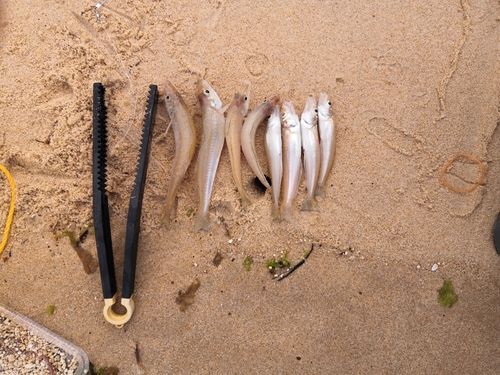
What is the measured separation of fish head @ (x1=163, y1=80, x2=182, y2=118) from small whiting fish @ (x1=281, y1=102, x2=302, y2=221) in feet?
3.21

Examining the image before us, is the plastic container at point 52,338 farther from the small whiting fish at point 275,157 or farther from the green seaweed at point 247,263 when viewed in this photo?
the small whiting fish at point 275,157

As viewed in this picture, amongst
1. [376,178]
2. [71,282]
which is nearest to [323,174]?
[376,178]

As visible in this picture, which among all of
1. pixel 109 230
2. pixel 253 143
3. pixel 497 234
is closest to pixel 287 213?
pixel 253 143

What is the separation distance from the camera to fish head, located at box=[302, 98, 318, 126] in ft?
11.2

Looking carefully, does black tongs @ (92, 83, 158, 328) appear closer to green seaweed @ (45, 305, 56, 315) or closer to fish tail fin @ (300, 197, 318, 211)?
green seaweed @ (45, 305, 56, 315)

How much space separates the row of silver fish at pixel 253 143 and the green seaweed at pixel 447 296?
4.28 feet

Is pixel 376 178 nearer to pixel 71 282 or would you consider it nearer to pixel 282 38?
pixel 282 38

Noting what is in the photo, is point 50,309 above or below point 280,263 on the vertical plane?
below

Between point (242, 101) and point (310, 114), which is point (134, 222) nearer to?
point (242, 101)

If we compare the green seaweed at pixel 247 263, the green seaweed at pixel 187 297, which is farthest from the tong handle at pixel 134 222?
the green seaweed at pixel 247 263

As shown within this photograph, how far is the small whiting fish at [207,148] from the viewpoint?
10.7 feet

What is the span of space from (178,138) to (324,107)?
1355 millimetres

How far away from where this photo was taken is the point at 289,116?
341cm

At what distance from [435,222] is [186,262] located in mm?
2241
